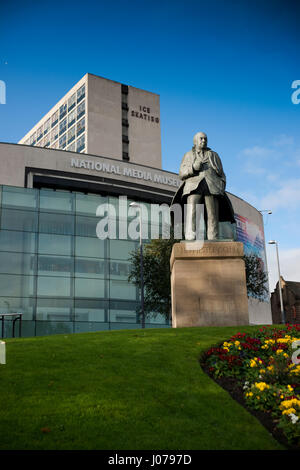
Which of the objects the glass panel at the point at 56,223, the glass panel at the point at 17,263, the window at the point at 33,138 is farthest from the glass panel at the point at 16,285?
the window at the point at 33,138

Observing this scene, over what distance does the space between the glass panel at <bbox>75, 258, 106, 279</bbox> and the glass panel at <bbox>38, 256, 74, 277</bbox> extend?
493mm

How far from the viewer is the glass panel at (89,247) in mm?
37750

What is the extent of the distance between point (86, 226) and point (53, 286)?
578 centimetres

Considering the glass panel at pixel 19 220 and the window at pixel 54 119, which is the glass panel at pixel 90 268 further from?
the window at pixel 54 119

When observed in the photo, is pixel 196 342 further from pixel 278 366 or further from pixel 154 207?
pixel 154 207

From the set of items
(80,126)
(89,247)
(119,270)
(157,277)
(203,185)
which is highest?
(80,126)

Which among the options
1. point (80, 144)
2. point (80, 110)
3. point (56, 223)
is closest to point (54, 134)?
point (80, 110)

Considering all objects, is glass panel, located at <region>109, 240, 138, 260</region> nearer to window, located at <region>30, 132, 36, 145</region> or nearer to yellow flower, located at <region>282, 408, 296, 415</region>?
yellow flower, located at <region>282, 408, 296, 415</region>

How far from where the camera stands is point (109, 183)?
5231 centimetres

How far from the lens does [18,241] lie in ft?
119

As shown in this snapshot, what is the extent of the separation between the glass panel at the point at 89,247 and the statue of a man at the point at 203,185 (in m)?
22.6

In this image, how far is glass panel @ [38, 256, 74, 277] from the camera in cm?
3616

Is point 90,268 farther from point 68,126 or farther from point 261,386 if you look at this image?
point 68,126
